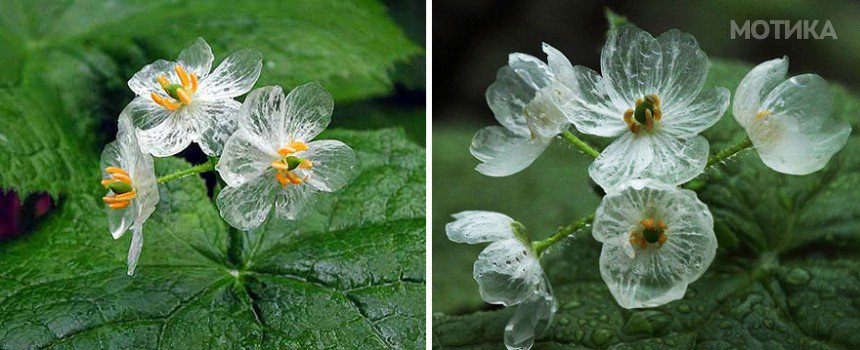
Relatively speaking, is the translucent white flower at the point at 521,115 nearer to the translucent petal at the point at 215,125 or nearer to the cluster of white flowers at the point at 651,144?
the cluster of white flowers at the point at 651,144

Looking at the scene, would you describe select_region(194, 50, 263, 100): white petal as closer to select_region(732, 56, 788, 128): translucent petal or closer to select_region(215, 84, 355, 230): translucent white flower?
select_region(215, 84, 355, 230): translucent white flower

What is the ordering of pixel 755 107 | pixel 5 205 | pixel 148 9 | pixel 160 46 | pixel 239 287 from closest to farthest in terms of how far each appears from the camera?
1. pixel 755 107
2. pixel 239 287
3. pixel 5 205
4. pixel 160 46
5. pixel 148 9

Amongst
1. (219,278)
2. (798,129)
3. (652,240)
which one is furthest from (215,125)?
(798,129)

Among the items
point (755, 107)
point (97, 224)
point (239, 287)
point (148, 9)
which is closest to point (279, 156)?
point (239, 287)

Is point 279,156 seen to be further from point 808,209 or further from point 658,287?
point 808,209

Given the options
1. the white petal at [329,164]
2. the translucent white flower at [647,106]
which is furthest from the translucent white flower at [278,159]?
the translucent white flower at [647,106]

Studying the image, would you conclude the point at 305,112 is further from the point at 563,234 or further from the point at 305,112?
the point at 563,234
